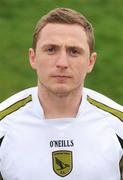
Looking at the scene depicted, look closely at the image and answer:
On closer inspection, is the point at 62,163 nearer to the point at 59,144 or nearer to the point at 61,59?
the point at 59,144

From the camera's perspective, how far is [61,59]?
13.6 ft

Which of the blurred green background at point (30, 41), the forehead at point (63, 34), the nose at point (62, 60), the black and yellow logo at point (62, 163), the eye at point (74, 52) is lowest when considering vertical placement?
the blurred green background at point (30, 41)

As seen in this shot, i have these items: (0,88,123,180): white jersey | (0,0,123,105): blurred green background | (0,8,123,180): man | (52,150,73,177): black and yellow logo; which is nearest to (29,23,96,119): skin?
(0,8,123,180): man

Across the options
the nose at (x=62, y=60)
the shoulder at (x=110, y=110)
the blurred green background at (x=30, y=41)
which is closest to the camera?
the nose at (x=62, y=60)

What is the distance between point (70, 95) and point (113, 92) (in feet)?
11.7

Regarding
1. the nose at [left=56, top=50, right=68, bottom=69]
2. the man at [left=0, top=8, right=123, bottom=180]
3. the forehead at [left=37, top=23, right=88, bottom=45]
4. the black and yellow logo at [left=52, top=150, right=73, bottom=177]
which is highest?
the forehead at [left=37, top=23, right=88, bottom=45]

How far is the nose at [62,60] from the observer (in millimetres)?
4117

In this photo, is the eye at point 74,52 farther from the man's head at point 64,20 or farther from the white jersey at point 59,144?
the white jersey at point 59,144

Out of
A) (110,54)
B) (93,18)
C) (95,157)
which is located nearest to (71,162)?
(95,157)

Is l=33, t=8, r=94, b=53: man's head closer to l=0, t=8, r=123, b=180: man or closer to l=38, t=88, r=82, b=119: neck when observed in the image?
l=0, t=8, r=123, b=180: man

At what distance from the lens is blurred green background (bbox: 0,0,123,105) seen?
7926mm

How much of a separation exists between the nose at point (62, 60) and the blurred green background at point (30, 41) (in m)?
3.49

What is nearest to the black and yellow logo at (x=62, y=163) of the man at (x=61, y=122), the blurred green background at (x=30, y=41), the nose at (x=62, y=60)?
the man at (x=61, y=122)

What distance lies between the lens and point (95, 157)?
4270mm
